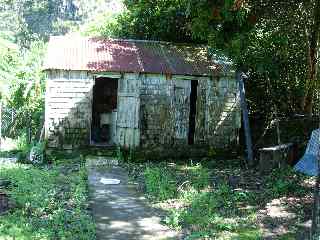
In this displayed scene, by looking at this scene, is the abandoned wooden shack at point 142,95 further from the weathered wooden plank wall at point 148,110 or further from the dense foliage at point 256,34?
the dense foliage at point 256,34

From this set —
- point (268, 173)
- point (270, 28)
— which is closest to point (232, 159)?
point (268, 173)

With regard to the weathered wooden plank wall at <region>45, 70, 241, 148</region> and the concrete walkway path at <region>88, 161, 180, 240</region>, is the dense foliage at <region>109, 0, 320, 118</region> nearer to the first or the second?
the weathered wooden plank wall at <region>45, 70, 241, 148</region>

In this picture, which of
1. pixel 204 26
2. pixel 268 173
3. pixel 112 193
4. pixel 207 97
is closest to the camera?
pixel 112 193

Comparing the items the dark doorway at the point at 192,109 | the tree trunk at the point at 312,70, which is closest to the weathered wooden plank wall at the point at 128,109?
the dark doorway at the point at 192,109

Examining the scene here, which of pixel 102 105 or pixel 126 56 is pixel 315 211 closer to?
pixel 126 56

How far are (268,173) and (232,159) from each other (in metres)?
3.58

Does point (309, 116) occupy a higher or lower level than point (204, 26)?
lower

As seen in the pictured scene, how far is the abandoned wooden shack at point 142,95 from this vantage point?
15.8 meters

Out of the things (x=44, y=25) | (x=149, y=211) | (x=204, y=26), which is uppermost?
(x=44, y=25)

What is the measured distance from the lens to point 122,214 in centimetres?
960

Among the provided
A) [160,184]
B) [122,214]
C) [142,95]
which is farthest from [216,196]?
[142,95]

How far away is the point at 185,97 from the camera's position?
16.7 m

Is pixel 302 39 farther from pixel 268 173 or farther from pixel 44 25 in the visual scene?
pixel 44 25

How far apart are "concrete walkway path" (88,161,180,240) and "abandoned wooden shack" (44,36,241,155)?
3.50m
